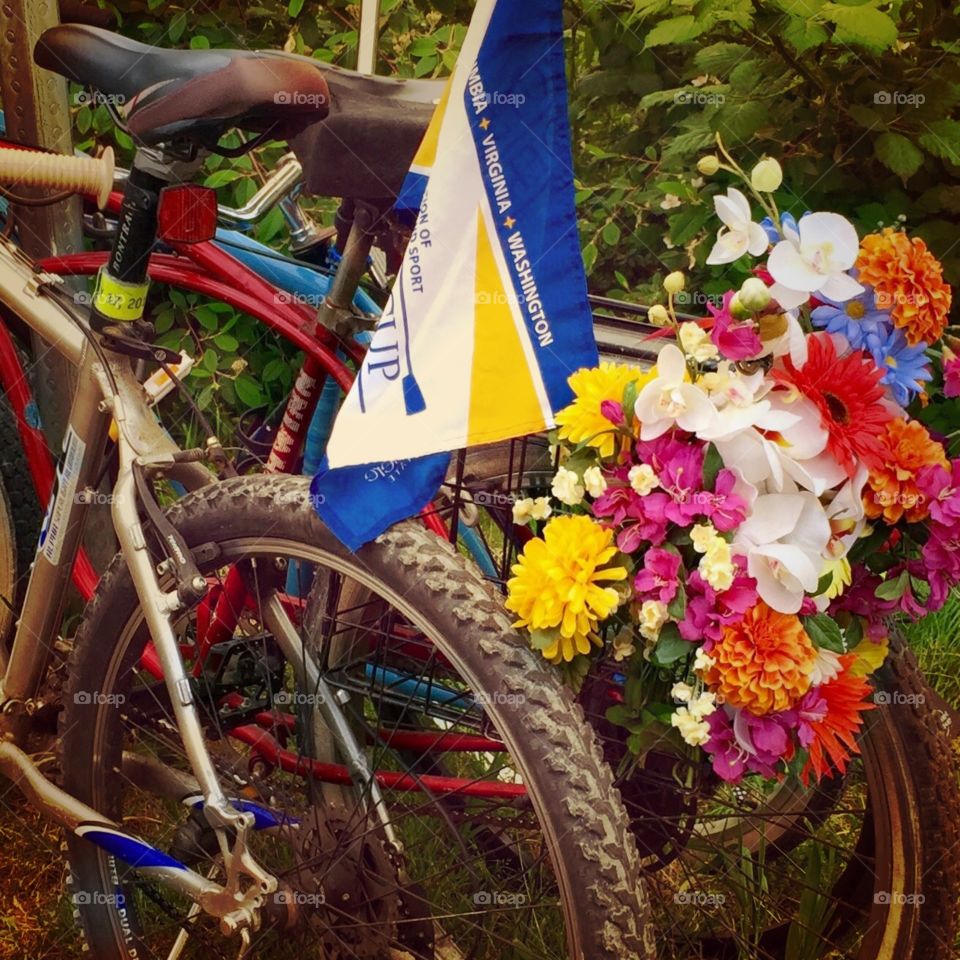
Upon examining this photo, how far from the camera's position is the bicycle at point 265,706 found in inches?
64.8

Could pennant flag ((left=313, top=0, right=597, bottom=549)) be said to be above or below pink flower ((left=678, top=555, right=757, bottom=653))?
above

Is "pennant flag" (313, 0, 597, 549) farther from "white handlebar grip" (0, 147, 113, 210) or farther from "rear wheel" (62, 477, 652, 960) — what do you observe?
"white handlebar grip" (0, 147, 113, 210)

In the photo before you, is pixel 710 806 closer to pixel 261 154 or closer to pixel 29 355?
pixel 29 355

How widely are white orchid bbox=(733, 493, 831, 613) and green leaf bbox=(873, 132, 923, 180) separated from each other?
4.61 ft

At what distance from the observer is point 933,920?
196 centimetres

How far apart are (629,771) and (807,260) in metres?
0.73

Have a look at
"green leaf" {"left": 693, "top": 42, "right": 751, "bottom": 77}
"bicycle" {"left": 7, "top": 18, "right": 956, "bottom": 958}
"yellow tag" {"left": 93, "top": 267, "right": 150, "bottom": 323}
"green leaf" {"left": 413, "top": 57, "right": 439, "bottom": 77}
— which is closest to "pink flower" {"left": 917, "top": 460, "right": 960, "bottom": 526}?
"bicycle" {"left": 7, "top": 18, "right": 956, "bottom": 958}

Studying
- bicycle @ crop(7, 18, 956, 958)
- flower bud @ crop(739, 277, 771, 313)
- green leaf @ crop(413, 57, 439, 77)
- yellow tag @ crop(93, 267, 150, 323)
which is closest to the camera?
flower bud @ crop(739, 277, 771, 313)

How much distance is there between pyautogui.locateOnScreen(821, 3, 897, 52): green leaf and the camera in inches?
95.2

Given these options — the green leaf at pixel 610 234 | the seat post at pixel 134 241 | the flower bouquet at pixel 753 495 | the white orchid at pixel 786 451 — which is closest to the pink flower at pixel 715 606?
the flower bouquet at pixel 753 495

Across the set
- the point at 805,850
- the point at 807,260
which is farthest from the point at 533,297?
the point at 805,850

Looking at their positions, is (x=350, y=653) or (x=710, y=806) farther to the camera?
(x=710, y=806)

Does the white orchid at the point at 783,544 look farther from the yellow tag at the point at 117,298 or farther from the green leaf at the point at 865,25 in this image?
the green leaf at the point at 865,25

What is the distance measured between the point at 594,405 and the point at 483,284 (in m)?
0.23
